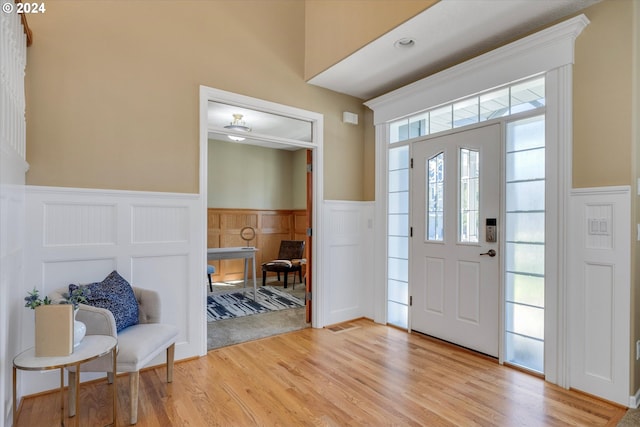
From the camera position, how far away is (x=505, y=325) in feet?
9.44

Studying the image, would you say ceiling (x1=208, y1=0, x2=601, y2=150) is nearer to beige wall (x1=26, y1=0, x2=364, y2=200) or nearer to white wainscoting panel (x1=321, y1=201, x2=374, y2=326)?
beige wall (x1=26, y1=0, x2=364, y2=200)

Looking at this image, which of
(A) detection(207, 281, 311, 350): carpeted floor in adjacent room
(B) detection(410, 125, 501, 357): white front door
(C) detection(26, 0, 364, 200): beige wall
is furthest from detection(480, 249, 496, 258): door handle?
(C) detection(26, 0, 364, 200): beige wall

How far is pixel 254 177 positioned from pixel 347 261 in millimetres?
3546

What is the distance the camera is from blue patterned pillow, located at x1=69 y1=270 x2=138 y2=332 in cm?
228

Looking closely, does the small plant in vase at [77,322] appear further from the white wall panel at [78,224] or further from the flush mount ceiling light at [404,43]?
the flush mount ceiling light at [404,43]

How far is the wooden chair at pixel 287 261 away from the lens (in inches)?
228

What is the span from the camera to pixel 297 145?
3.73 m

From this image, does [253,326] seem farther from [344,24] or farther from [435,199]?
[344,24]

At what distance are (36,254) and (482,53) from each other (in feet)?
13.0

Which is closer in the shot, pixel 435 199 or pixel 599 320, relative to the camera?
pixel 599 320

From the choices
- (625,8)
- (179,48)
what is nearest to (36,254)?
(179,48)

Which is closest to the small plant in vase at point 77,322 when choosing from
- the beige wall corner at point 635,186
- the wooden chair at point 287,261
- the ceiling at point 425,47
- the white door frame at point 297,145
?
the white door frame at point 297,145

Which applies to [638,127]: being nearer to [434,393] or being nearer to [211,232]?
[434,393]

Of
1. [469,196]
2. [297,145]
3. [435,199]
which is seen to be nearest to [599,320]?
[469,196]
